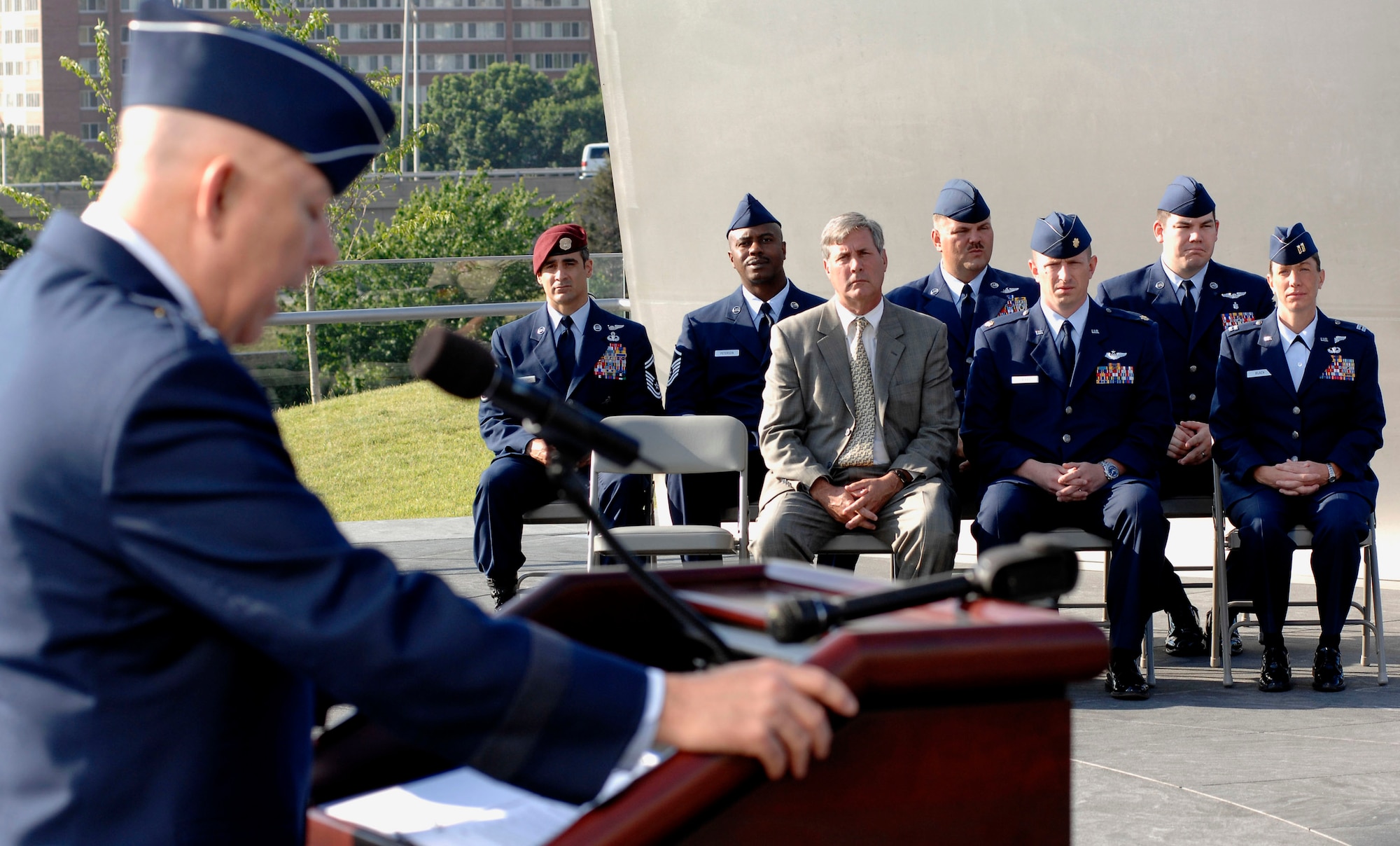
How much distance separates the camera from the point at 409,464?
9031 mm

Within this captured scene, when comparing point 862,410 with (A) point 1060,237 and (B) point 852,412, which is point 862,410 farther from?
(A) point 1060,237

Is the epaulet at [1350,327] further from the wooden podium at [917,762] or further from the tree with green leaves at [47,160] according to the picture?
the tree with green leaves at [47,160]

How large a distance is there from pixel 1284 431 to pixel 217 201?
4466 millimetres

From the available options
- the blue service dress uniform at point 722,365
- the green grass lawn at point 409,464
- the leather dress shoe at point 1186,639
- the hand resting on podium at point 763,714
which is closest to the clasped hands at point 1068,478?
the leather dress shoe at point 1186,639

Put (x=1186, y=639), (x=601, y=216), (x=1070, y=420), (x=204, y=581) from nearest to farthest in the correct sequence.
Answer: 1. (x=204, y=581)
2. (x=1070, y=420)
3. (x=1186, y=639)
4. (x=601, y=216)

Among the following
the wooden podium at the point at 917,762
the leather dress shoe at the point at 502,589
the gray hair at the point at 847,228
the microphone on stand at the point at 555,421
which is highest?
the gray hair at the point at 847,228

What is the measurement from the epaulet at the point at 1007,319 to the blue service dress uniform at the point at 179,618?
4.02 m

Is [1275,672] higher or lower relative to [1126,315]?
lower

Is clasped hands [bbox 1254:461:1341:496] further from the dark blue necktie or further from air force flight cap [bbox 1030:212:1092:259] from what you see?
air force flight cap [bbox 1030:212:1092:259]

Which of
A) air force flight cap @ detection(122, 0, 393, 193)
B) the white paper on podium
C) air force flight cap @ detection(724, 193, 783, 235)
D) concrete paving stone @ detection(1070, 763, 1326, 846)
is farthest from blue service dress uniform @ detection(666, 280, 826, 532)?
air force flight cap @ detection(122, 0, 393, 193)

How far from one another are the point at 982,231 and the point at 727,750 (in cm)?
465

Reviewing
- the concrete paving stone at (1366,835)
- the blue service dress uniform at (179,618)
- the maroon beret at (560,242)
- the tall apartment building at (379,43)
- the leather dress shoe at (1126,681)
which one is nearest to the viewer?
the blue service dress uniform at (179,618)

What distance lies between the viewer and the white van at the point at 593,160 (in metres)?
45.5

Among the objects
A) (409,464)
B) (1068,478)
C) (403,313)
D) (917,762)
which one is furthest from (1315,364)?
(409,464)
